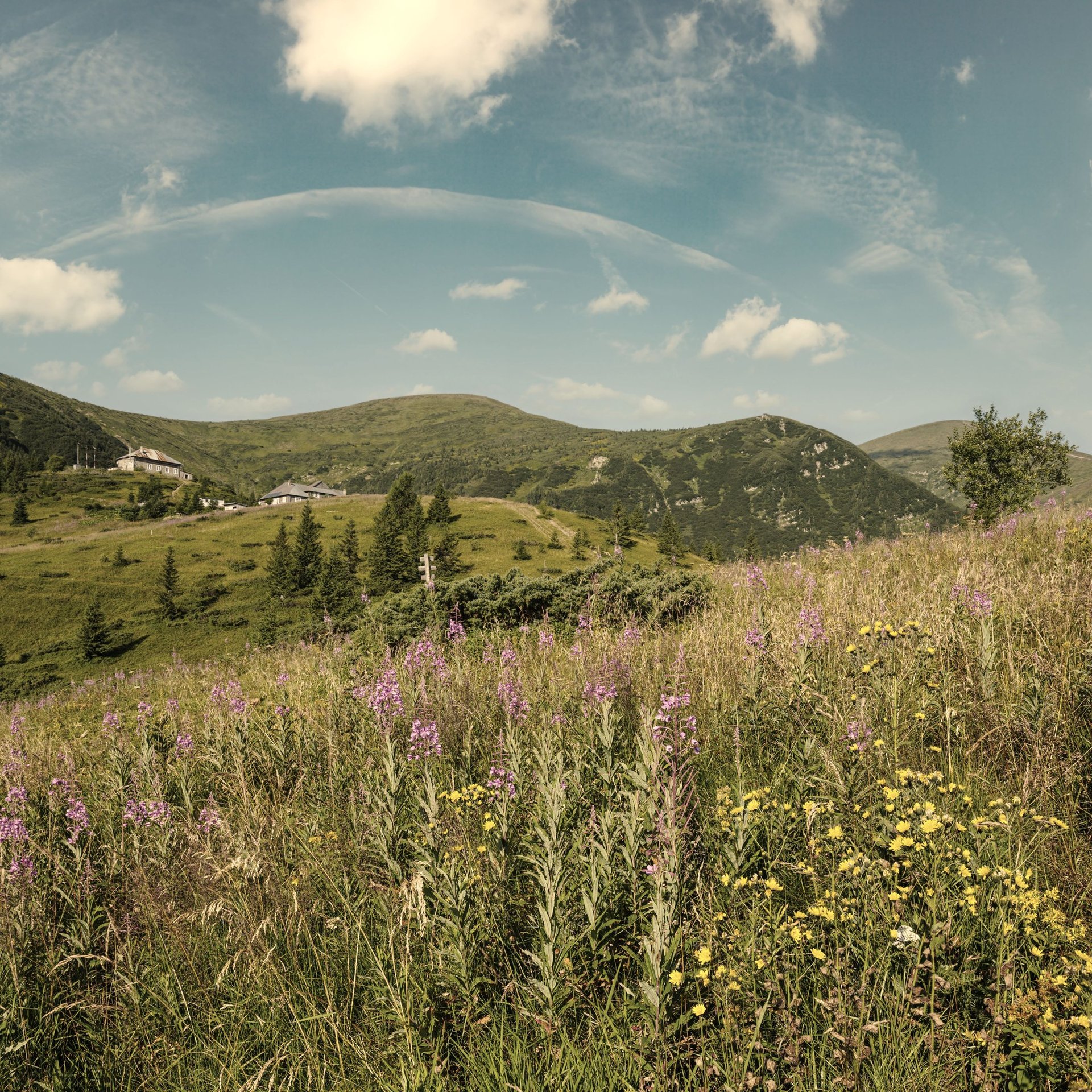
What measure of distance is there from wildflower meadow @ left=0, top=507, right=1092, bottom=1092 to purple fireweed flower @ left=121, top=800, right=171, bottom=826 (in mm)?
34

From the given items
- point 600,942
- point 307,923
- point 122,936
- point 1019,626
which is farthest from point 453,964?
point 1019,626

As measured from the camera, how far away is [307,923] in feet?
9.50

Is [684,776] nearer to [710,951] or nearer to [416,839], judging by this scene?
[710,951]

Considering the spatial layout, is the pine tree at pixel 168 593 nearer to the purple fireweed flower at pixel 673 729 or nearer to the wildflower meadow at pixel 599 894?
the wildflower meadow at pixel 599 894

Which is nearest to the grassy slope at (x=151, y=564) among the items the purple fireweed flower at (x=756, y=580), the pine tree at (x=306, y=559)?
the pine tree at (x=306, y=559)

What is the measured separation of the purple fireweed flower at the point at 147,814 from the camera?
3.72 metres

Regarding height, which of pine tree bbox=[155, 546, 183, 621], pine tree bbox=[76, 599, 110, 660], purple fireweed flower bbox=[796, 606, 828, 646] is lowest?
pine tree bbox=[76, 599, 110, 660]

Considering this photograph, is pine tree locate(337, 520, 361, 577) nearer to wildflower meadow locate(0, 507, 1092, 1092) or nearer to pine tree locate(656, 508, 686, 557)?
pine tree locate(656, 508, 686, 557)

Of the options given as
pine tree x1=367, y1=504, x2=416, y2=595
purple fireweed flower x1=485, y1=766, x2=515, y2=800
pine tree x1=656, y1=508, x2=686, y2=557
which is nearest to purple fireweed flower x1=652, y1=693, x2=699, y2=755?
purple fireweed flower x1=485, y1=766, x2=515, y2=800

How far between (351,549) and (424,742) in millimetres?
73098

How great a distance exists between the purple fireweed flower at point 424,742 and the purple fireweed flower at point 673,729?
1.51 m

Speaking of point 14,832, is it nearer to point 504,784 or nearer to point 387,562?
point 504,784

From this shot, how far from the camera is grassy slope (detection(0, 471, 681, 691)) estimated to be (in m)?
54.0

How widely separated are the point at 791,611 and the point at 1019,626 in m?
2.65
